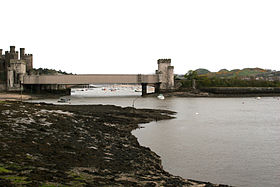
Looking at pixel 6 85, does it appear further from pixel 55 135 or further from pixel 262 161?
pixel 262 161

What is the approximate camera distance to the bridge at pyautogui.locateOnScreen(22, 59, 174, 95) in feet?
271

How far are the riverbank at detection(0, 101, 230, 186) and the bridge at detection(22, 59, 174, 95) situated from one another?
60472 mm

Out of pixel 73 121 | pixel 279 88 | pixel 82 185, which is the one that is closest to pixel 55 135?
pixel 73 121

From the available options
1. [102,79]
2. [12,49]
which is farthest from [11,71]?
[102,79]

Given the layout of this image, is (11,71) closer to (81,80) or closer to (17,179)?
(81,80)

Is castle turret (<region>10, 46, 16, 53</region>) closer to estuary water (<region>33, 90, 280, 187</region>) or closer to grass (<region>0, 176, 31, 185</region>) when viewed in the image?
estuary water (<region>33, 90, 280, 187</region>)

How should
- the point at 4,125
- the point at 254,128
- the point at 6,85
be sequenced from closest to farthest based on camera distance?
1. the point at 4,125
2. the point at 254,128
3. the point at 6,85

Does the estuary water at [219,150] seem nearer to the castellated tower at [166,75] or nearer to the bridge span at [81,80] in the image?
the bridge span at [81,80]

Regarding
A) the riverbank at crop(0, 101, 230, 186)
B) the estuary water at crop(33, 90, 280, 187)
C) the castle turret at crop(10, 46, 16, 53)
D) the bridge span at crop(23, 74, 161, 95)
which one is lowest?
the estuary water at crop(33, 90, 280, 187)

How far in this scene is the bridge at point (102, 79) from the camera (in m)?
82.8

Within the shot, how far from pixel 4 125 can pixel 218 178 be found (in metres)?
11.5

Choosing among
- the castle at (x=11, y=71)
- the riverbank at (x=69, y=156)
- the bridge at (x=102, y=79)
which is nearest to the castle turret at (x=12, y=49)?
the castle at (x=11, y=71)

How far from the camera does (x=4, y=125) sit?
17.6 m

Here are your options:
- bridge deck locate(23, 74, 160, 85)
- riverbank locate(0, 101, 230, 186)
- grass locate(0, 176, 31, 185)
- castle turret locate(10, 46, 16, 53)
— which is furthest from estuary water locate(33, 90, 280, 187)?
castle turret locate(10, 46, 16, 53)
